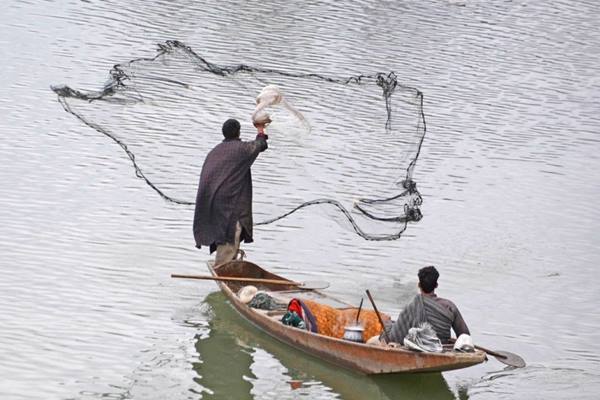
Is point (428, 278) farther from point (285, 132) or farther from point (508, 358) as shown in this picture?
point (285, 132)

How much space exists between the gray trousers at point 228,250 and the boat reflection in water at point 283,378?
143 centimetres

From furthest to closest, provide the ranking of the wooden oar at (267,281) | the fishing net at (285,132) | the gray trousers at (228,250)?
the fishing net at (285,132), the gray trousers at (228,250), the wooden oar at (267,281)

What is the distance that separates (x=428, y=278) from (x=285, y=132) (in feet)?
12.2

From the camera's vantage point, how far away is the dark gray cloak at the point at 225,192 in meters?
13.9

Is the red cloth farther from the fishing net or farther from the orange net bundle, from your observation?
the fishing net

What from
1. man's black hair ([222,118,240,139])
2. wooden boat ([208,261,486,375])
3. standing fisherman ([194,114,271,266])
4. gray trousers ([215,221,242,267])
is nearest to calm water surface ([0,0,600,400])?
wooden boat ([208,261,486,375])

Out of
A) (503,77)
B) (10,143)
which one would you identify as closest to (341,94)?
(10,143)

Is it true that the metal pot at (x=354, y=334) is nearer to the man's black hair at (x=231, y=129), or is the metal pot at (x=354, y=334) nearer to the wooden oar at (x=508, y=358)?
the wooden oar at (x=508, y=358)

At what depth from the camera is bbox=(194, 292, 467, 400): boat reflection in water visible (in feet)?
39.1

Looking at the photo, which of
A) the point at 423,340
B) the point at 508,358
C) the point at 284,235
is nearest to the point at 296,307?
the point at 423,340

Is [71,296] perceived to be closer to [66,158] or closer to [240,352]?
[240,352]

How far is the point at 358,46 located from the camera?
90.6 ft

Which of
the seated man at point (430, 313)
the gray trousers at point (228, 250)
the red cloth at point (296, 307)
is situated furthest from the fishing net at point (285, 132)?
the seated man at point (430, 313)

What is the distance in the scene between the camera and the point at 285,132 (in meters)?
14.7
